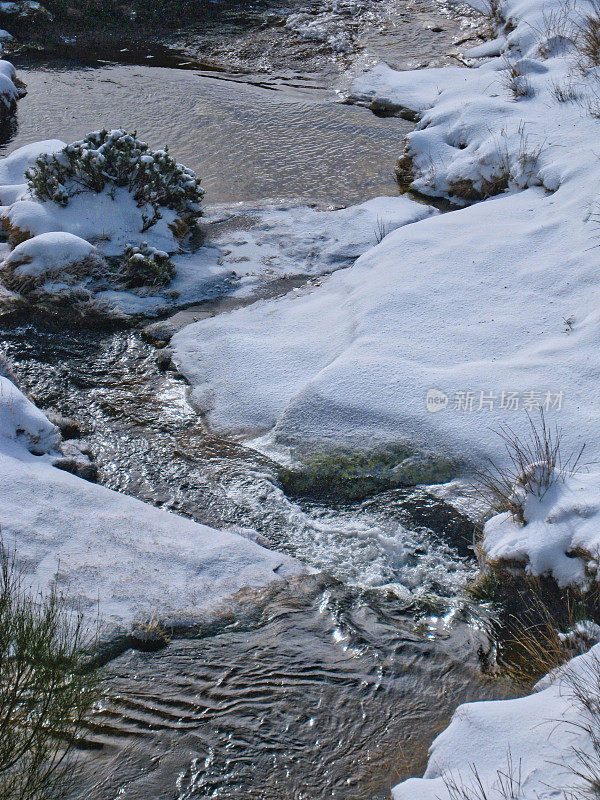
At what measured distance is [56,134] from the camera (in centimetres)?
966

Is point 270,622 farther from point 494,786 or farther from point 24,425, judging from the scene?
point 24,425

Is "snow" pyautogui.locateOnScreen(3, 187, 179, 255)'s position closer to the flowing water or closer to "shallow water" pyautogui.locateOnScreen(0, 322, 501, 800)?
the flowing water

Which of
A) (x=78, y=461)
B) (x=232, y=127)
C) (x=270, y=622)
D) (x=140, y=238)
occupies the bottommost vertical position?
(x=78, y=461)

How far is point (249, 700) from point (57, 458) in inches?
88.7

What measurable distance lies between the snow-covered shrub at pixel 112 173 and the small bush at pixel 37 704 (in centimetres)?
538

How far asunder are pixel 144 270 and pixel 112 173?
4.52ft

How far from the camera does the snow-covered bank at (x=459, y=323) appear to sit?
4.84 m

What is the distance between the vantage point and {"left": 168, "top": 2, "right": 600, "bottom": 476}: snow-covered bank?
484 cm

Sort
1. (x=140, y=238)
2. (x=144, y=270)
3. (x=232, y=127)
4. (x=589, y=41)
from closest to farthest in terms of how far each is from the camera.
Result: (x=144, y=270), (x=140, y=238), (x=589, y=41), (x=232, y=127)

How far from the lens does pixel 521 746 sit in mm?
2662

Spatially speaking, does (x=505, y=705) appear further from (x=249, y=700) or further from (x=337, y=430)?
(x=337, y=430)

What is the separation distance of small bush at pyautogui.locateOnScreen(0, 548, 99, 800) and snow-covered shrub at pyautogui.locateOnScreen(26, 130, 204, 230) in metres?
5.38

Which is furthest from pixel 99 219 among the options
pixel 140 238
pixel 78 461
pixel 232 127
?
pixel 78 461

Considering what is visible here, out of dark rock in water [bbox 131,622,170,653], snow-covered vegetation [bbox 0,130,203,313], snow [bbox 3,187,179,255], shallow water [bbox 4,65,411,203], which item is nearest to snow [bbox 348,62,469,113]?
shallow water [bbox 4,65,411,203]
